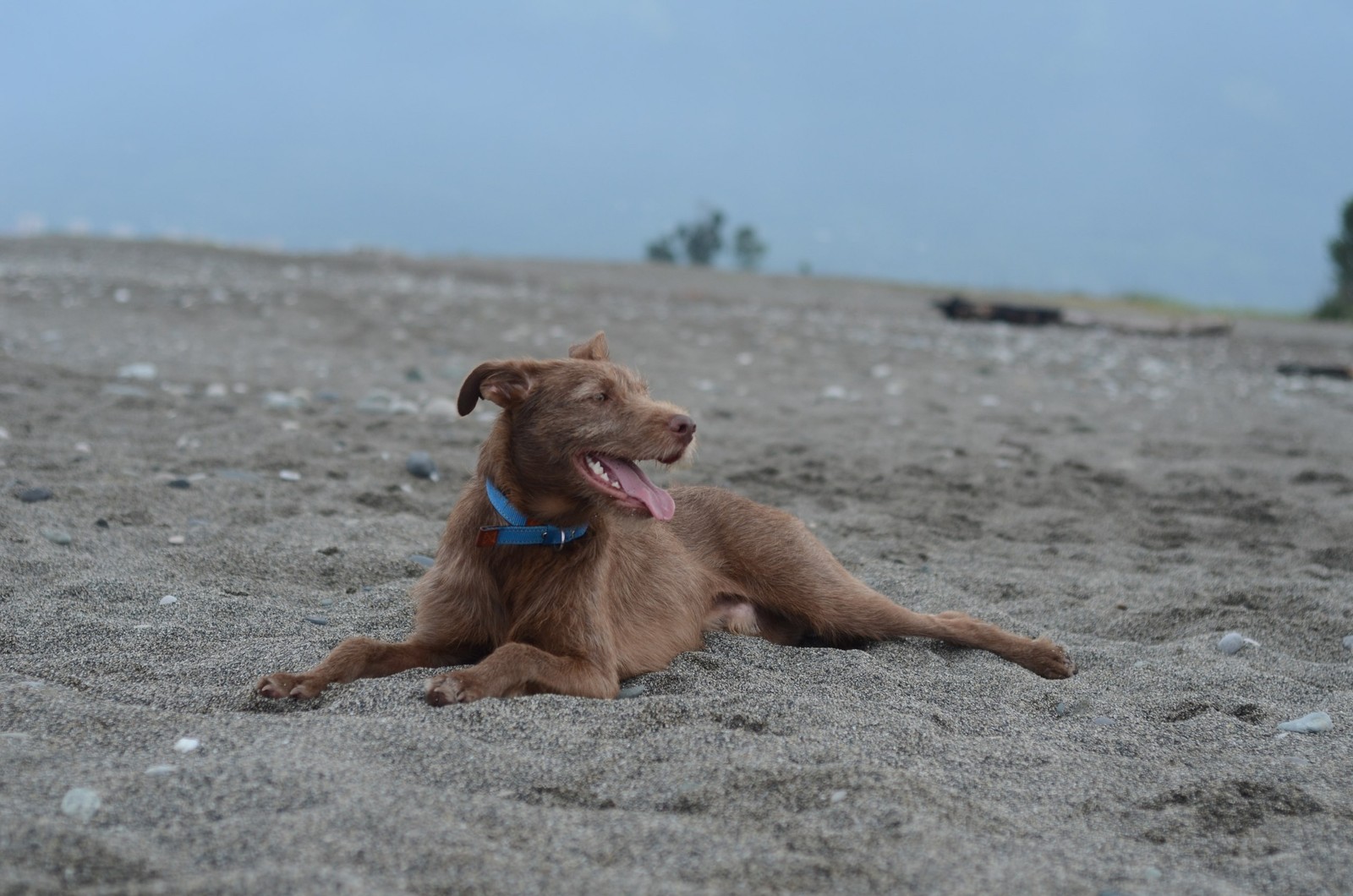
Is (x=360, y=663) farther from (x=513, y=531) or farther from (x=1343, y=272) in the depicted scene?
(x=1343, y=272)

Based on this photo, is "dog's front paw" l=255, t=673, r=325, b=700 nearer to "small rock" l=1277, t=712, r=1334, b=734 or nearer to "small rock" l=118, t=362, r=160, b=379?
"small rock" l=1277, t=712, r=1334, b=734

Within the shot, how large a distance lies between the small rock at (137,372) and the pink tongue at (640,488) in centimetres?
700

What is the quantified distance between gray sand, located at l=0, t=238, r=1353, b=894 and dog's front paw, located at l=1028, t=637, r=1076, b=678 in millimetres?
130

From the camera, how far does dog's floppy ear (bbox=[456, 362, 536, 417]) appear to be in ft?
13.5

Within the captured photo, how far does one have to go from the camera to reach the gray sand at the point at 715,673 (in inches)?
103

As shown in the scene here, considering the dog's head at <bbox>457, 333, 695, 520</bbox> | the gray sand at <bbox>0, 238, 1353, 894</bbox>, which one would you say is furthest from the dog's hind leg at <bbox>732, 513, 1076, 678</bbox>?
the dog's head at <bbox>457, 333, 695, 520</bbox>

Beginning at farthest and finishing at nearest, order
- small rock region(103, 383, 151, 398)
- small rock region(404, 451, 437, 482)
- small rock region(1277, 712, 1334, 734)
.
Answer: small rock region(103, 383, 151, 398)
small rock region(404, 451, 437, 482)
small rock region(1277, 712, 1334, 734)

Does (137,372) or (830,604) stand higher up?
(137,372)

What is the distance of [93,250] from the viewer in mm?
21188

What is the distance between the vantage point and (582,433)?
4152 millimetres

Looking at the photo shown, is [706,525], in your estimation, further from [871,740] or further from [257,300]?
[257,300]

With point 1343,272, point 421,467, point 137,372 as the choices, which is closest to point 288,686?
point 421,467

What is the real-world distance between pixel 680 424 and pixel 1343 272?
28298 mm

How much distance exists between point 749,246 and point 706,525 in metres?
31.1
